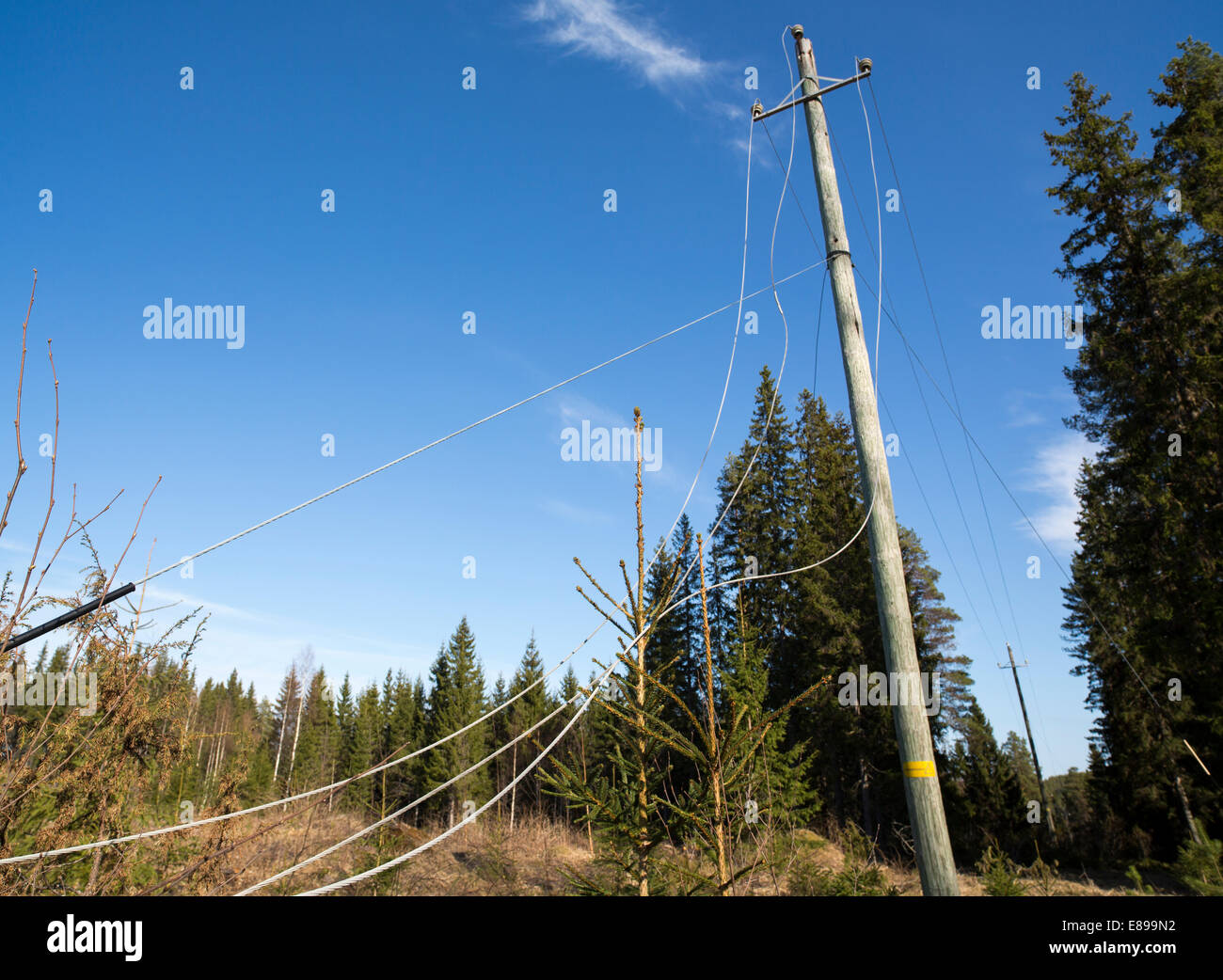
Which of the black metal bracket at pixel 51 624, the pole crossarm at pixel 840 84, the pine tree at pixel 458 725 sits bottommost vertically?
the pine tree at pixel 458 725

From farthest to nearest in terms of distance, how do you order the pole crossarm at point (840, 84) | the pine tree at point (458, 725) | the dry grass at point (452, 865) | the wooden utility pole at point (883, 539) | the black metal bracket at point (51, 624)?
the pine tree at point (458, 725) < the dry grass at point (452, 865) < the pole crossarm at point (840, 84) < the wooden utility pole at point (883, 539) < the black metal bracket at point (51, 624)

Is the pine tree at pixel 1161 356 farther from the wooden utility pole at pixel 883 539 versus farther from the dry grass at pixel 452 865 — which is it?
the wooden utility pole at pixel 883 539

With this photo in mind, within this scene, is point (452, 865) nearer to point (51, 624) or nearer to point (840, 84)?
point (51, 624)

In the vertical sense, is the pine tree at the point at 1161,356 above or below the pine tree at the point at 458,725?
above

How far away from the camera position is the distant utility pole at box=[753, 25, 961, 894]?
3.60 metres

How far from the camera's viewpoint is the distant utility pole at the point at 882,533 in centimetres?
360

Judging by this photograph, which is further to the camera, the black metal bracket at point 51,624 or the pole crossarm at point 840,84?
the pole crossarm at point 840,84

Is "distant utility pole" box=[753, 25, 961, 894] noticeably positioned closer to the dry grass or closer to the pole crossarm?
the pole crossarm

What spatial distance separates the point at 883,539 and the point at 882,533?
0.12 ft

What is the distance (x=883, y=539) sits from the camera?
13.6 feet

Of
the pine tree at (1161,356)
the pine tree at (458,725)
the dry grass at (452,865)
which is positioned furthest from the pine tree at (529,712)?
the pine tree at (1161,356)
